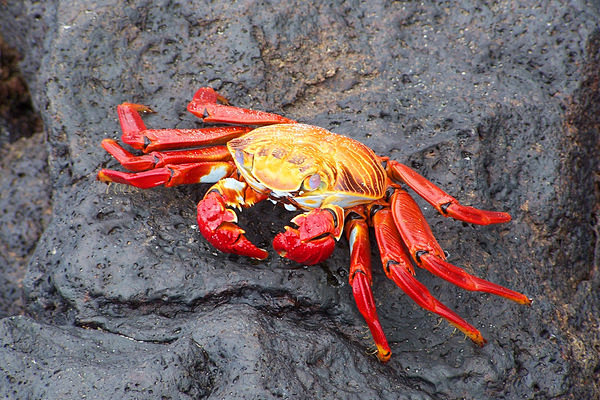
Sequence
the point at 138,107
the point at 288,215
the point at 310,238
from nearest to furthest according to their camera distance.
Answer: the point at 310,238 → the point at 288,215 → the point at 138,107

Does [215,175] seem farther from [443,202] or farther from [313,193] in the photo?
[443,202]

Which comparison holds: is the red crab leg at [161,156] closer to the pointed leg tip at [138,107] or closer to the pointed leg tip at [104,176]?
the pointed leg tip at [104,176]

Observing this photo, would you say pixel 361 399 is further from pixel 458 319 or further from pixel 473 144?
pixel 473 144

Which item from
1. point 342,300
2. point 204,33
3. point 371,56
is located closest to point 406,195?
point 342,300

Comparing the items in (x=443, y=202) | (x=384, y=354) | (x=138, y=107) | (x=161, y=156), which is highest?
(x=138, y=107)

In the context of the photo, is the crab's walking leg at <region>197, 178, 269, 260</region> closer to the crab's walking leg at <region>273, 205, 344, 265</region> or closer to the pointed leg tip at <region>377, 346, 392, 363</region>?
the crab's walking leg at <region>273, 205, 344, 265</region>

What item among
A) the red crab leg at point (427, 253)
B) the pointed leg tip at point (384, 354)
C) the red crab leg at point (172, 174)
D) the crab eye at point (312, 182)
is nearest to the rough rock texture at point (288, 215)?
the pointed leg tip at point (384, 354)

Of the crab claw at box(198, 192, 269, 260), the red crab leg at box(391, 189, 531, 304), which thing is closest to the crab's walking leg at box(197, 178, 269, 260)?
the crab claw at box(198, 192, 269, 260)

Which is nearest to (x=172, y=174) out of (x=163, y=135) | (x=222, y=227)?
(x=163, y=135)
